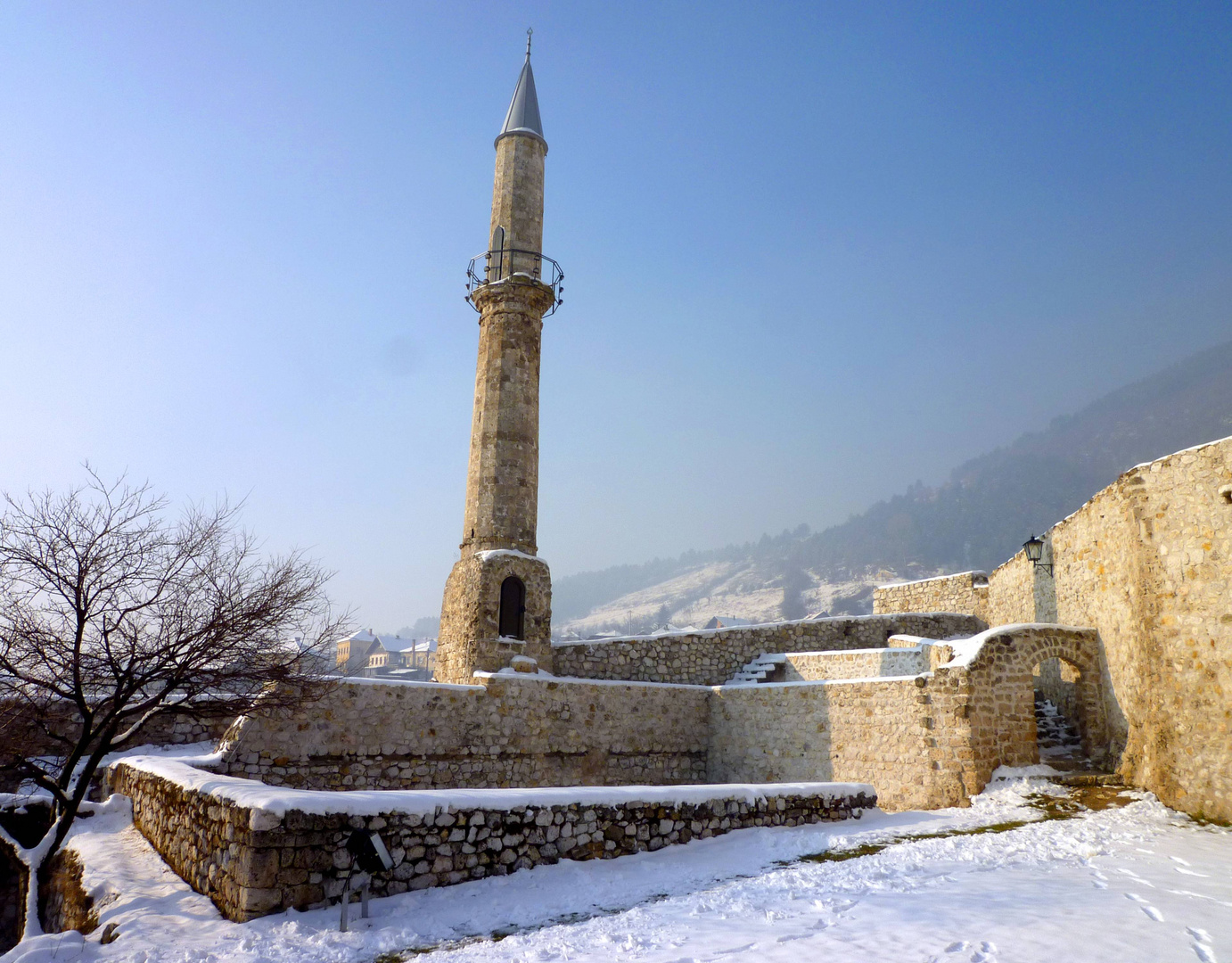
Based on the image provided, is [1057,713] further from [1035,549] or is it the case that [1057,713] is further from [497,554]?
[497,554]

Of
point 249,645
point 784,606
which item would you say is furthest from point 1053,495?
point 249,645

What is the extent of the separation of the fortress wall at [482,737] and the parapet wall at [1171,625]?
8.40 metres

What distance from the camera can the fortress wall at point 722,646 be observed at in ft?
61.0

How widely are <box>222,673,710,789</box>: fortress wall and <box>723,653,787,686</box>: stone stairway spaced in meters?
1.67

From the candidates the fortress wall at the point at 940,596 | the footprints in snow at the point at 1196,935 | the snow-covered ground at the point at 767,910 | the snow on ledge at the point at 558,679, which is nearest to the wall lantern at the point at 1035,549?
the fortress wall at the point at 940,596

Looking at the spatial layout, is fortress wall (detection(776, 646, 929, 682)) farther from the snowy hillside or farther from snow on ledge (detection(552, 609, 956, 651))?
the snowy hillside

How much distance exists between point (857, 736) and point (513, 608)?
772 cm

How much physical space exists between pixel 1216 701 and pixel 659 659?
11288 millimetres

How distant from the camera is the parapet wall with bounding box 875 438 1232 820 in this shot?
33.3ft

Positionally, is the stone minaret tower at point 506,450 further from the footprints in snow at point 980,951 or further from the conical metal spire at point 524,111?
the footprints in snow at point 980,951

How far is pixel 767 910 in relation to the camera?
21.0ft

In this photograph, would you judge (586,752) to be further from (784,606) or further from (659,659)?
(784,606)

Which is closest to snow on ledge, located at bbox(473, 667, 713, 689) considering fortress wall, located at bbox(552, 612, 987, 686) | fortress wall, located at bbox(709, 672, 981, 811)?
fortress wall, located at bbox(552, 612, 987, 686)

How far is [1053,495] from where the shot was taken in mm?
161875
